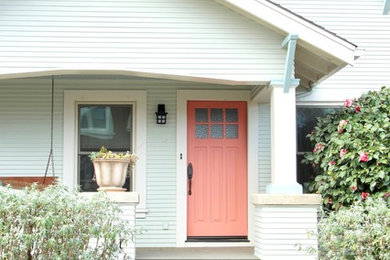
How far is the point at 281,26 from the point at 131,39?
1.84 meters

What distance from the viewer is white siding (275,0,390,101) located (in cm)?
968

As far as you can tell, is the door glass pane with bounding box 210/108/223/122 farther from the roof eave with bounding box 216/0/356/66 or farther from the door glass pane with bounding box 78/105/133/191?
the roof eave with bounding box 216/0/356/66

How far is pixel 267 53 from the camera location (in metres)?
7.80

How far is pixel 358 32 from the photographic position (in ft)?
32.0

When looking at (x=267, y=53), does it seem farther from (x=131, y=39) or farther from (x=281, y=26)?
(x=131, y=39)

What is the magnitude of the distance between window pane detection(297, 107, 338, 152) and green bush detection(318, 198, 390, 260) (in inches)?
125

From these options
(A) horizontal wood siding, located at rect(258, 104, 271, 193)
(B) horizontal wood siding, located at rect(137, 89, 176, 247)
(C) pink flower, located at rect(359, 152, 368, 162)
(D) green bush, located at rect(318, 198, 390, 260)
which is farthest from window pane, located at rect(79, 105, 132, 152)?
(D) green bush, located at rect(318, 198, 390, 260)

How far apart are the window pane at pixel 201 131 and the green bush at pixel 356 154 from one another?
169cm

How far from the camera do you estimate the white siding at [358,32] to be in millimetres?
9680

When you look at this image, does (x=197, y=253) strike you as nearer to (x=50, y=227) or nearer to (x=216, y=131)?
(x=216, y=131)

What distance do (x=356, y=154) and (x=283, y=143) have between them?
966mm

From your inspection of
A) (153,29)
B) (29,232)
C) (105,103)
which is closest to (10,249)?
(29,232)

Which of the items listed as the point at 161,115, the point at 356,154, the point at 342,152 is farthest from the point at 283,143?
the point at 161,115

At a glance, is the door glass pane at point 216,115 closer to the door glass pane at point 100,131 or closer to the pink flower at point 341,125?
the door glass pane at point 100,131
